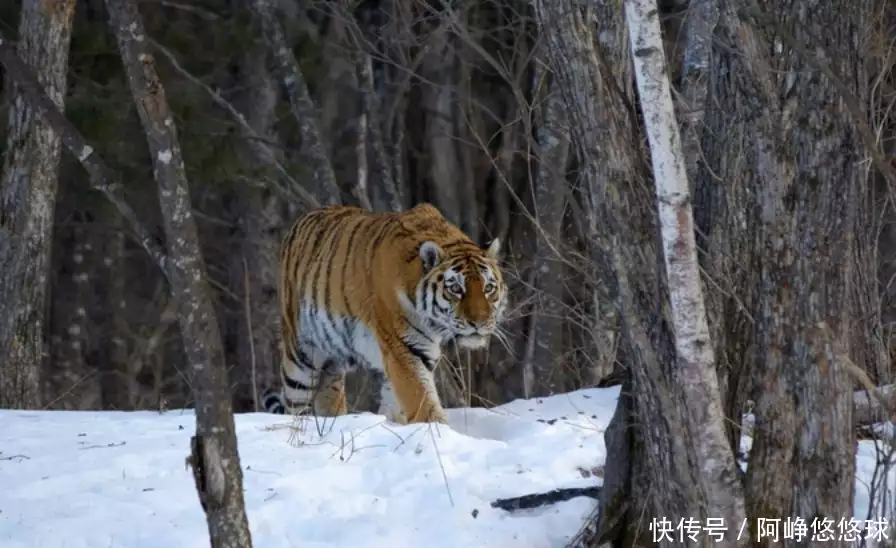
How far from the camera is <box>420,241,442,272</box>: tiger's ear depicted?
728cm

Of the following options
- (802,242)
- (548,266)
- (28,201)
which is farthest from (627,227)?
(548,266)

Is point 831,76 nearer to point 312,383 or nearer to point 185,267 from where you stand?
point 185,267

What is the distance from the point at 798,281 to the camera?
430 cm

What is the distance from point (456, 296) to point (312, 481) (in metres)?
1.88

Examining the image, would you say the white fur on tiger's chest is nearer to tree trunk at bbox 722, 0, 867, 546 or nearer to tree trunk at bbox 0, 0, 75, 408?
tree trunk at bbox 0, 0, 75, 408

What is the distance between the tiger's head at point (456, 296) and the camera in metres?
7.21

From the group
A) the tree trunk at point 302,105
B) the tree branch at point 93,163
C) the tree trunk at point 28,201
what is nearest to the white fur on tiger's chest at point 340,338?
the tree trunk at point 28,201

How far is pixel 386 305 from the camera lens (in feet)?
24.1

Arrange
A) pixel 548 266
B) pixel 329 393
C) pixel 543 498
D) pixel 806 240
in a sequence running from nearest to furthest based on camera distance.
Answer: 1. pixel 806 240
2. pixel 543 498
3. pixel 329 393
4. pixel 548 266

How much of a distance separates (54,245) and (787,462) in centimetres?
1441

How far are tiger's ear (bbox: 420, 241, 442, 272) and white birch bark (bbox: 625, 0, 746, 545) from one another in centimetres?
311

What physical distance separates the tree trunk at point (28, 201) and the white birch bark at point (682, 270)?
533 cm

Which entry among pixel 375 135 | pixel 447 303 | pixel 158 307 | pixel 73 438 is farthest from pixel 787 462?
pixel 158 307

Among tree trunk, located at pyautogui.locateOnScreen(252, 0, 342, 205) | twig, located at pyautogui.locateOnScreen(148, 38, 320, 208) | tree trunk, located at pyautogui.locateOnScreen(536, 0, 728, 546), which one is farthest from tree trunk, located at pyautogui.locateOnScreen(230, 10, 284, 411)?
tree trunk, located at pyautogui.locateOnScreen(536, 0, 728, 546)
